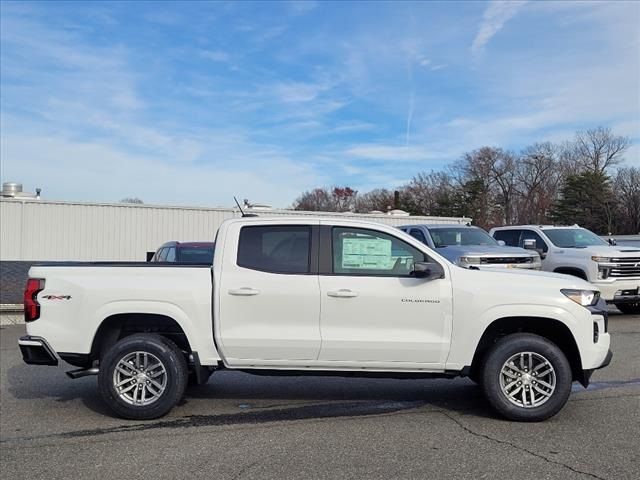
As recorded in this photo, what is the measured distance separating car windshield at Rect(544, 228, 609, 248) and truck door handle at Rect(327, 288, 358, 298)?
30.9 feet

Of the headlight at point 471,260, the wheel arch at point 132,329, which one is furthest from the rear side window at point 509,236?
the wheel arch at point 132,329

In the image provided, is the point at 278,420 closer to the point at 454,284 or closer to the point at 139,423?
the point at 139,423

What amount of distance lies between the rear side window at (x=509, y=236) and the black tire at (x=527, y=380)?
9.56m

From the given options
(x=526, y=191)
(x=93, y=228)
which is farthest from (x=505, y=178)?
(x=93, y=228)

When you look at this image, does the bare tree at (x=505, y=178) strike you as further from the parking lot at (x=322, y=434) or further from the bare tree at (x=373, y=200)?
the parking lot at (x=322, y=434)

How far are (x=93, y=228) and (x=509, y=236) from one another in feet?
51.9

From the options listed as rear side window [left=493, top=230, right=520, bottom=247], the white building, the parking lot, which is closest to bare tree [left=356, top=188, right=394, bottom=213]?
the white building

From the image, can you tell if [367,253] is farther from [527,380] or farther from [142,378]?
[142,378]

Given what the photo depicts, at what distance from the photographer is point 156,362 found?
5.79 meters

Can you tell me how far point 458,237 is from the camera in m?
13.1

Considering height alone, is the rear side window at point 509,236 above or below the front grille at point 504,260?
above

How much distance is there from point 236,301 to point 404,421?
75.3 inches

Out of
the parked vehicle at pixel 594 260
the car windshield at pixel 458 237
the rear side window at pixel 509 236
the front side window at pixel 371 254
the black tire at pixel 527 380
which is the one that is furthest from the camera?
the rear side window at pixel 509 236

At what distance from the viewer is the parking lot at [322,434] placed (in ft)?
14.8
